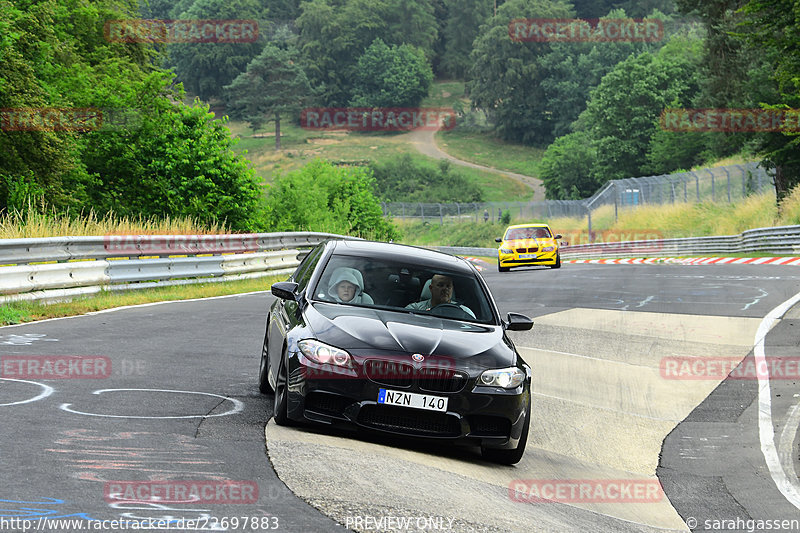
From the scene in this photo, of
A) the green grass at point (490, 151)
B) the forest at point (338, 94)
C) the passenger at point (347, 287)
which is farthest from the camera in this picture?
the green grass at point (490, 151)

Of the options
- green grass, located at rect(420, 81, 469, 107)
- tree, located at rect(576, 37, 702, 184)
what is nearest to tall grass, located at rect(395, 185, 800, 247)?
tree, located at rect(576, 37, 702, 184)

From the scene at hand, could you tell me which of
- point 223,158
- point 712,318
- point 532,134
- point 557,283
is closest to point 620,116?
point 532,134

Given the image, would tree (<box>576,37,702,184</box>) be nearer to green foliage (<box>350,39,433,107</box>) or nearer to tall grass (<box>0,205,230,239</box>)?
green foliage (<box>350,39,433,107</box>)

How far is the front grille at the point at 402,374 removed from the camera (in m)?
7.21

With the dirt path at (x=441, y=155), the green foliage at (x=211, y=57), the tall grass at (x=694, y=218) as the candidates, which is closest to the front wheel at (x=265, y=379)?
the tall grass at (x=694, y=218)

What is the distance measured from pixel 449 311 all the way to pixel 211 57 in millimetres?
172880

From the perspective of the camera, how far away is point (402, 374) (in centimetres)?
722

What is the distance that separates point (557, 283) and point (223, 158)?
13.5m

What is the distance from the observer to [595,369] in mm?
12773

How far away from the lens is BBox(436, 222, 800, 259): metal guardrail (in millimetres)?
37156

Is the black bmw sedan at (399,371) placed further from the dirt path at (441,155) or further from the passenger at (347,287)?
the dirt path at (441,155)

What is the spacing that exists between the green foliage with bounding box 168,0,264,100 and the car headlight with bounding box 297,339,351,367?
565 feet

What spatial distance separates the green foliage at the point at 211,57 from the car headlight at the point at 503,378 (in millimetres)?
172217

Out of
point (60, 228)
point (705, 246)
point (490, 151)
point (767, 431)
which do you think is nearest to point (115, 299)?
point (60, 228)
